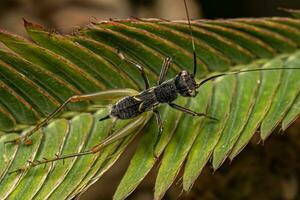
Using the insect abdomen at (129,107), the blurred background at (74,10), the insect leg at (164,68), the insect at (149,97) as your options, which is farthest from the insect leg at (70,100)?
the blurred background at (74,10)

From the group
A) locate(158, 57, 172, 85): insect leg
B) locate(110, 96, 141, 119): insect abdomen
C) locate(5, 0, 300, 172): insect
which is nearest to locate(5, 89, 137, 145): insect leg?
locate(5, 0, 300, 172): insect

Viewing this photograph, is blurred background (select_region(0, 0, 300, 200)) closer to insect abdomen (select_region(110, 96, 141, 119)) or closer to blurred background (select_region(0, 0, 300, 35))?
blurred background (select_region(0, 0, 300, 35))

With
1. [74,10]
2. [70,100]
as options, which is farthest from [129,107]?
[74,10]

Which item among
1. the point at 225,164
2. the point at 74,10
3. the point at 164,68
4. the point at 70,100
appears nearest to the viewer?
the point at 70,100

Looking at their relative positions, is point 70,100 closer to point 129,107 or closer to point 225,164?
point 129,107

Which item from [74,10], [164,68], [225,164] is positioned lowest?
[225,164]

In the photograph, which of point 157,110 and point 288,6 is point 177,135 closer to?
point 157,110
